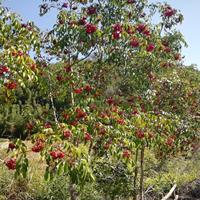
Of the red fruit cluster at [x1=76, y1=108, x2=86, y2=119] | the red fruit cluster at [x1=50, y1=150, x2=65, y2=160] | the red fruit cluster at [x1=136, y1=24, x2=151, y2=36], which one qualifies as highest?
the red fruit cluster at [x1=136, y1=24, x2=151, y2=36]

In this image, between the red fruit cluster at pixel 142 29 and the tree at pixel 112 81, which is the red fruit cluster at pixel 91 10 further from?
the red fruit cluster at pixel 142 29

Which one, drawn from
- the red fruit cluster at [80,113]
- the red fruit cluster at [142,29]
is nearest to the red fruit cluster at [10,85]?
the red fruit cluster at [80,113]

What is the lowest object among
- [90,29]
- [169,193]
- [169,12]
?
[169,193]

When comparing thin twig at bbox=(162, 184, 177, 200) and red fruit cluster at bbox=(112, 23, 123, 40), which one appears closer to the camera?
red fruit cluster at bbox=(112, 23, 123, 40)

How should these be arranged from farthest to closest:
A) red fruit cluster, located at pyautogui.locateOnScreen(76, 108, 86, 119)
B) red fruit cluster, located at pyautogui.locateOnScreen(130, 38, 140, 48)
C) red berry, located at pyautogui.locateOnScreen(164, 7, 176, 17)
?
red berry, located at pyautogui.locateOnScreen(164, 7, 176, 17), red fruit cluster, located at pyautogui.locateOnScreen(130, 38, 140, 48), red fruit cluster, located at pyautogui.locateOnScreen(76, 108, 86, 119)

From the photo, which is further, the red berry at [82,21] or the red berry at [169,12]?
the red berry at [169,12]

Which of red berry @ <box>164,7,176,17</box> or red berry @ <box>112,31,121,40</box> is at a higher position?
red berry @ <box>164,7,176,17</box>

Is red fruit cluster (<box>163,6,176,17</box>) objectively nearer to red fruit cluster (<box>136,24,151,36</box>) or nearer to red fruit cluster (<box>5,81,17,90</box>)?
red fruit cluster (<box>136,24,151,36</box>)

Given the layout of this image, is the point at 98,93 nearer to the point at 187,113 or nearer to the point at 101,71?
the point at 101,71

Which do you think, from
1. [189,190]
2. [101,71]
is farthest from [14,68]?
[189,190]

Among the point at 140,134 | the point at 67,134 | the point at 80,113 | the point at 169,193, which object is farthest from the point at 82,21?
the point at 169,193

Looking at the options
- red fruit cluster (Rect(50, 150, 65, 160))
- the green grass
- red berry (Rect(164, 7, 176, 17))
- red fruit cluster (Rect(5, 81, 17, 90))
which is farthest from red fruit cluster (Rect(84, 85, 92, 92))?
red fruit cluster (Rect(50, 150, 65, 160))

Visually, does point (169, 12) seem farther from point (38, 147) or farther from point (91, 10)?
point (38, 147)

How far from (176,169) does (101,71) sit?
5.22m
